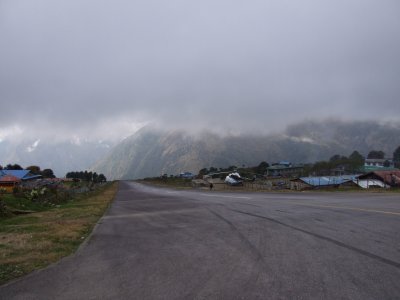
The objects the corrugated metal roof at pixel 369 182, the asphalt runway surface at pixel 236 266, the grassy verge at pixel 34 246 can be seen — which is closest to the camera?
the asphalt runway surface at pixel 236 266

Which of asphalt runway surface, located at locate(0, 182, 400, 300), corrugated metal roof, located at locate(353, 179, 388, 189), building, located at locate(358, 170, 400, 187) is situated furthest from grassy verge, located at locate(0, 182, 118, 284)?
corrugated metal roof, located at locate(353, 179, 388, 189)

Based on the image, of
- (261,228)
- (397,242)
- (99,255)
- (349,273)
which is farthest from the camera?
(261,228)

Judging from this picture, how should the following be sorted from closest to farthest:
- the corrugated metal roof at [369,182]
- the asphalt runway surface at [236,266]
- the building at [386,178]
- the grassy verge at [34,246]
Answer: the asphalt runway surface at [236,266] → the grassy verge at [34,246] → the building at [386,178] → the corrugated metal roof at [369,182]

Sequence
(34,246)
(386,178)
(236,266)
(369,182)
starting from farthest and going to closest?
(369,182) < (386,178) < (34,246) < (236,266)

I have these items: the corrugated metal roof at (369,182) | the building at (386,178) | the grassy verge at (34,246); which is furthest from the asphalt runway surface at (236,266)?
the corrugated metal roof at (369,182)

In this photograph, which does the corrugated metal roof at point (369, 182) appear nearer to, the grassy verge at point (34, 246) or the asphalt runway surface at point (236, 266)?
the asphalt runway surface at point (236, 266)

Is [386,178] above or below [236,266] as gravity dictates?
above

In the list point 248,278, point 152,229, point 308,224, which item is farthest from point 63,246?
point 308,224

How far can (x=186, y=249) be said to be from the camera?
9.12 meters

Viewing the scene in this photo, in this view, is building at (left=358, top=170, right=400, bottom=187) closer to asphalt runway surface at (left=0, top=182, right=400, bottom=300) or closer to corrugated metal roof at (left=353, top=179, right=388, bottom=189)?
corrugated metal roof at (left=353, top=179, right=388, bottom=189)

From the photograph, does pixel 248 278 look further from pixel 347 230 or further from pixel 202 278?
pixel 347 230

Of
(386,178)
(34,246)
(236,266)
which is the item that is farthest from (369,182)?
(236,266)

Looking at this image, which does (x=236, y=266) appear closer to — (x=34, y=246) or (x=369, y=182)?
(x=34, y=246)

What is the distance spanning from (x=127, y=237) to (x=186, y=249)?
342 centimetres
